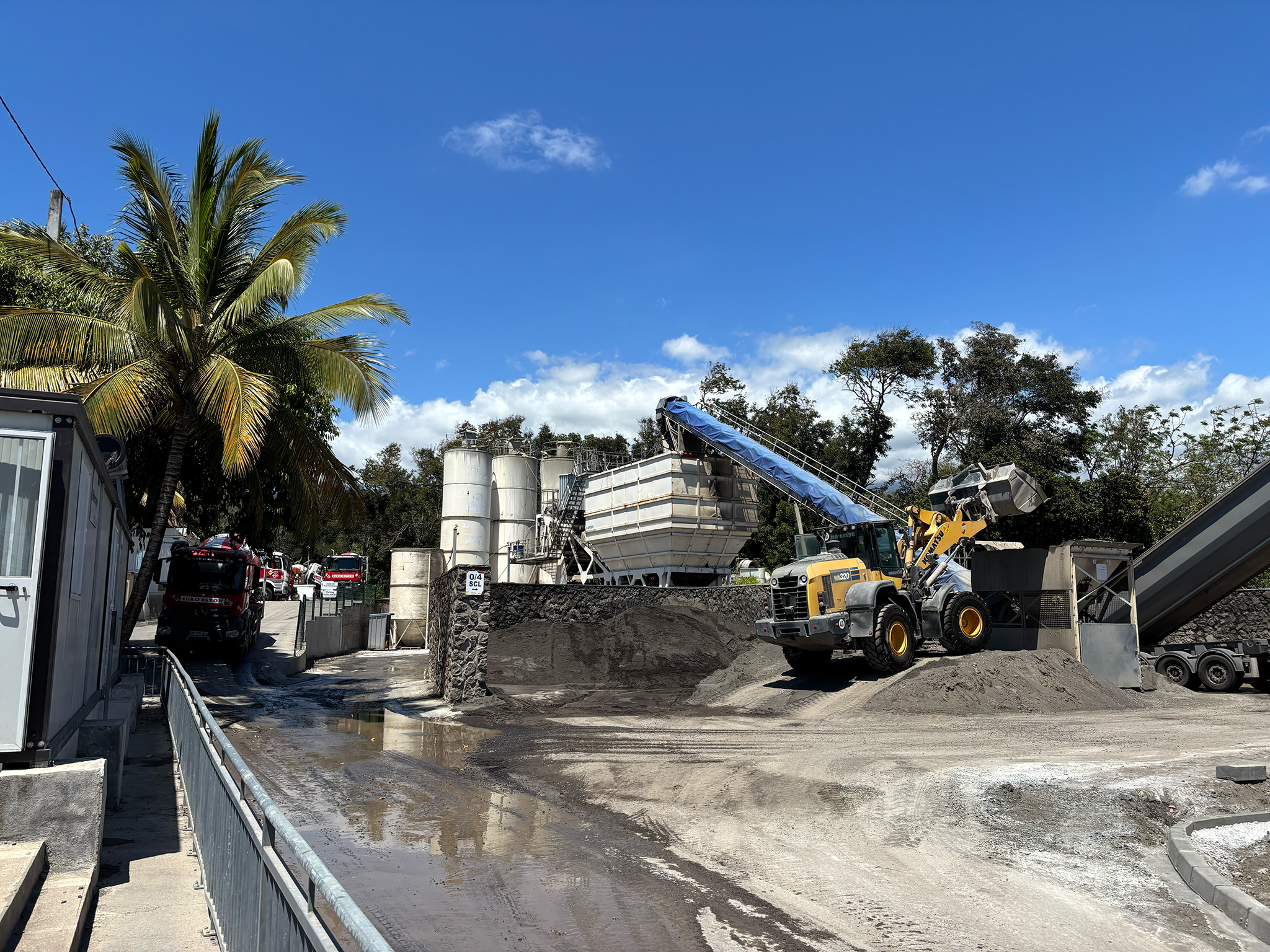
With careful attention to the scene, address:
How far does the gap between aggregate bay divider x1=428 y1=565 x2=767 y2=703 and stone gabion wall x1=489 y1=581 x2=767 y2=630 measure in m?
0.02

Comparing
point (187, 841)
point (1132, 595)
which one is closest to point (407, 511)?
point (1132, 595)

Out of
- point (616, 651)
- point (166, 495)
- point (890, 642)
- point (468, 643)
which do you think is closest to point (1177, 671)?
point (890, 642)

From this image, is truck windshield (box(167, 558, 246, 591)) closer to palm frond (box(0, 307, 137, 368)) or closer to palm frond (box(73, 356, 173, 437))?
palm frond (box(0, 307, 137, 368))

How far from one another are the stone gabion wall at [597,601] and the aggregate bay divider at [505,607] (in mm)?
16

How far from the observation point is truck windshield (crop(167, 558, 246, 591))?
2256cm

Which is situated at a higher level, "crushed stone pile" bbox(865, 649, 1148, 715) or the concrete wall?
the concrete wall

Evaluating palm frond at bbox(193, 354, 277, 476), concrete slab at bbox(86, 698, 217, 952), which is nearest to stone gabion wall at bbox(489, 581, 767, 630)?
palm frond at bbox(193, 354, 277, 476)

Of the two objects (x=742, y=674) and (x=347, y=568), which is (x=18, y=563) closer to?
(x=742, y=674)

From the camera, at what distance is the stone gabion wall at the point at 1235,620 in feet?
90.8

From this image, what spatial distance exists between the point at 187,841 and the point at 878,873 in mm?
5453

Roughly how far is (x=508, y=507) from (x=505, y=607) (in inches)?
746

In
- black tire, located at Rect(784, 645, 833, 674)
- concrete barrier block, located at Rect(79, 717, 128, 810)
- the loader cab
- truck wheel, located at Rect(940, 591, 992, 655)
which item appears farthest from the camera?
black tire, located at Rect(784, 645, 833, 674)

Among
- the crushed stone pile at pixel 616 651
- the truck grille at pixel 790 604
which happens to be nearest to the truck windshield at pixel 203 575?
the crushed stone pile at pixel 616 651

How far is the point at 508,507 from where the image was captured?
136 ft
